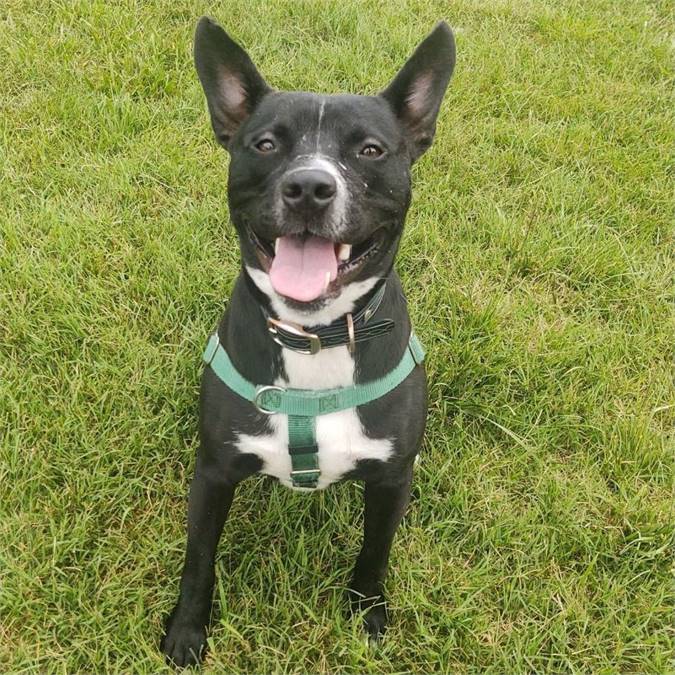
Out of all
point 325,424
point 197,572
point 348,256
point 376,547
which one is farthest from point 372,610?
point 348,256

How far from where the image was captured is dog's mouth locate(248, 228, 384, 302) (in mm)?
2016

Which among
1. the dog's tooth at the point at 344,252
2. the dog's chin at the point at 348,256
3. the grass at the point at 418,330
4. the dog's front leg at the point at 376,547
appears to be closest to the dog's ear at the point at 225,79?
the dog's chin at the point at 348,256

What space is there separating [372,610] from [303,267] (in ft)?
4.37

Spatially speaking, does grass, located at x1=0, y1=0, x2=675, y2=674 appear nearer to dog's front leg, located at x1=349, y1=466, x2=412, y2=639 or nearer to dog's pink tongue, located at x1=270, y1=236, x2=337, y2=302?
dog's front leg, located at x1=349, y1=466, x2=412, y2=639

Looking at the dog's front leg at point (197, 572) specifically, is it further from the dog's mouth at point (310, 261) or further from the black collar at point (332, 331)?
the dog's mouth at point (310, 261)

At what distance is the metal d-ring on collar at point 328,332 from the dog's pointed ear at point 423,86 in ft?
2.17

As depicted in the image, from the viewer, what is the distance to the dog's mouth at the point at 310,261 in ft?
6.61

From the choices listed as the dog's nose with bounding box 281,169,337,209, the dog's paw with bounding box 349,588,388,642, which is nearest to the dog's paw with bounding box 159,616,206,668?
the dog's paw with bounding box 349,588,388,642

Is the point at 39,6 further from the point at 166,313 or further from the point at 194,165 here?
the point at 166,313

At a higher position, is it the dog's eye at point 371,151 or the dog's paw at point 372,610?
the dog's eye at point 371,151

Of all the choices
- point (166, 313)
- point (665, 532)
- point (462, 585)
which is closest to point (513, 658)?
point (462, 585)

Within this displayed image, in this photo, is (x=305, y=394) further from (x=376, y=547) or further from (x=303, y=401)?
(x=376, y=547)

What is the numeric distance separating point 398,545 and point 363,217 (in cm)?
136

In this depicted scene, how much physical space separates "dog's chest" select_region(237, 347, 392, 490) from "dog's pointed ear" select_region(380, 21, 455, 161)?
813 mm
